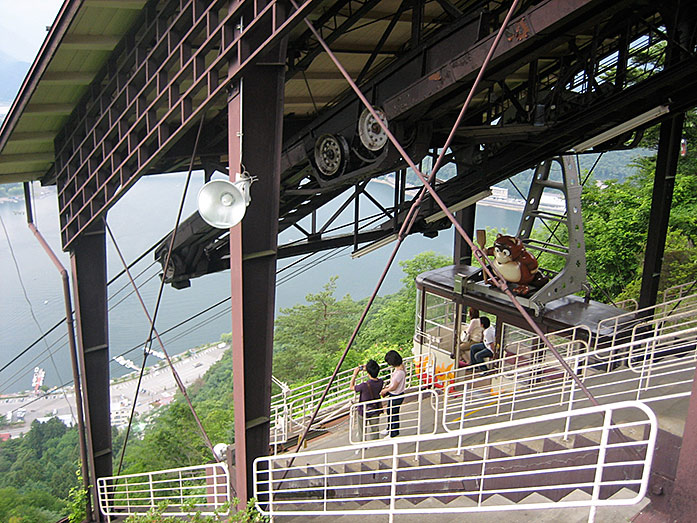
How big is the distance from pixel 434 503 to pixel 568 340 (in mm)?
3636

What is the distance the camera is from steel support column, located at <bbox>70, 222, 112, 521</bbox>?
30.5ft

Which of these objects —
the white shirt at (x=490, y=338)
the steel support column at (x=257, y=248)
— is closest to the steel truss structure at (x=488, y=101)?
the steel support column at (x=257, y=248)

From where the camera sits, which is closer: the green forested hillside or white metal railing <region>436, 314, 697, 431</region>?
white metal railing <region>436, 314, 697, 431</region>

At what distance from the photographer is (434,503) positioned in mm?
6234

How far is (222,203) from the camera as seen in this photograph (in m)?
5.10

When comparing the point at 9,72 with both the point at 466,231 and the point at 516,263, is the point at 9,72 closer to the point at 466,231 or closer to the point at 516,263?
the point at 466,231

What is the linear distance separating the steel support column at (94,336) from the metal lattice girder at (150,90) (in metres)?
0.33

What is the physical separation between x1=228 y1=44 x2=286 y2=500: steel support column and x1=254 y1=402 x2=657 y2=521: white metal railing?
43 centimetres

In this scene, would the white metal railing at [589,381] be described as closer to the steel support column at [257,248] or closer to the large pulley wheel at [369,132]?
the steel support column at [257,248]

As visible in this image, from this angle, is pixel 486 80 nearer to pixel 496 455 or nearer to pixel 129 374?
pixel 496 455

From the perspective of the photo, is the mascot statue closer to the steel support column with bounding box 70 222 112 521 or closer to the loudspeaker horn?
the loudspeaker horn

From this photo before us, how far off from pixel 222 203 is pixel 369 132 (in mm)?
2947

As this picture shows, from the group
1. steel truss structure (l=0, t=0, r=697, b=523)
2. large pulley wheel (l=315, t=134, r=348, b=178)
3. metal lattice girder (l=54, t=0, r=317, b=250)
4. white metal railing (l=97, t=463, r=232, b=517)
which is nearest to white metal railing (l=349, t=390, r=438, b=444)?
steel truss structure (l=0, t=0, r=697, b=523)

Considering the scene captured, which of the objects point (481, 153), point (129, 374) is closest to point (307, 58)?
point (481, 153)
